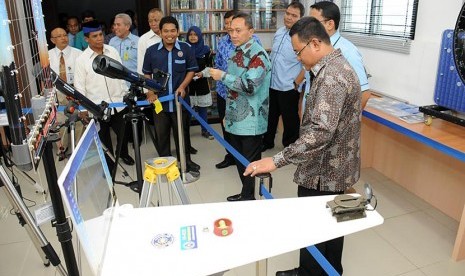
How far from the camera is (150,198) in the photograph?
1.62 metres

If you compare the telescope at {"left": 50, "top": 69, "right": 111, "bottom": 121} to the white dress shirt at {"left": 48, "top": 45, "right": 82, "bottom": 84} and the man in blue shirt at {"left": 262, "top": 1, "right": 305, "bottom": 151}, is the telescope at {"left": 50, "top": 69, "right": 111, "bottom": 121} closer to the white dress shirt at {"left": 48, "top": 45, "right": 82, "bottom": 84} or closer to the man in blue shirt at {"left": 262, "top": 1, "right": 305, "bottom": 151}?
the white dress shirt at {"left": 48, "top": 45, "right": 82, "bottom": 84}

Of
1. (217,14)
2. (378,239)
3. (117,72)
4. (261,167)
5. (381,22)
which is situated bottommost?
(378,239)

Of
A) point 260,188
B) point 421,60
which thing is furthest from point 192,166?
point 421,60

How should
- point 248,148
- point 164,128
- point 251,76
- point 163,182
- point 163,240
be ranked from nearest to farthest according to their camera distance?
point 163,240 → point 163,182 → point 251,76 → point 248,148 → point 164,128

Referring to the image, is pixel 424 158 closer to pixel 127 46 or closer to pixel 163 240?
pixel 163 240

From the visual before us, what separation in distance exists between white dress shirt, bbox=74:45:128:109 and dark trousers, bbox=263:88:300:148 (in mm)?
1580

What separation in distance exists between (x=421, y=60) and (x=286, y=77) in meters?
1.23

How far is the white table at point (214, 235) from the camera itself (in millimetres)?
1067

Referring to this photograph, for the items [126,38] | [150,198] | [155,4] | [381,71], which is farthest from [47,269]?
[155,4]

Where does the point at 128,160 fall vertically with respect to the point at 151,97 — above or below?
below

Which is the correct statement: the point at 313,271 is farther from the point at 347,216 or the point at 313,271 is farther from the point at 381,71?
the point at 381,71

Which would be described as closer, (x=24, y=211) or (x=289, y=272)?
(x=24, y=211)

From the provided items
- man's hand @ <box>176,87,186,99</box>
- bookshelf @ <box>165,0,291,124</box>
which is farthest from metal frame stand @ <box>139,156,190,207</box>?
bookshelf @ <box>165,0,291,124</box>

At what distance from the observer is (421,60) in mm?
2998
